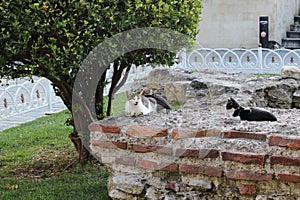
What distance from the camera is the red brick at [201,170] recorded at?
341cm

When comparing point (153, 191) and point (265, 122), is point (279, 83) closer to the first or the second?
point (265, 122)

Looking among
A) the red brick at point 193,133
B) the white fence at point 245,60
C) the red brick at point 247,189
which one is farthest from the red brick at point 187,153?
the white fence at point 245,60

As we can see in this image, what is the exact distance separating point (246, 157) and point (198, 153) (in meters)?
0.36

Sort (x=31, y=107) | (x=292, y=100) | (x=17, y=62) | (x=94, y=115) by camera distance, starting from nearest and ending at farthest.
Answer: (x=17, y=62), (x=94, y=115), (x=292, y=100), (x=31, y=107)

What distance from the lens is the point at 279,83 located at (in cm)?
645

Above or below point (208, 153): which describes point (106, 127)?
above

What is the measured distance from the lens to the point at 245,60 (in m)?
12.2

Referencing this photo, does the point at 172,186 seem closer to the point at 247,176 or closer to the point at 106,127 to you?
the point at 247,176

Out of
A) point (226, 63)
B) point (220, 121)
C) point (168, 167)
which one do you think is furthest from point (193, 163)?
point (226, 63)

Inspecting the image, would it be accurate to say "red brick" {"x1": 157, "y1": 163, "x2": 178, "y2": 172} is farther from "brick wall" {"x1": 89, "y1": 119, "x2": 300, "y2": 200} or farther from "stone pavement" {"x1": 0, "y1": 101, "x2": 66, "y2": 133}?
"stone pavement" {"x1": 0, "y1": 101, "x2": 66, "y2": 133}

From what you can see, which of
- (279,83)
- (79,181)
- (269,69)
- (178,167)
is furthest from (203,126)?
(269,69)

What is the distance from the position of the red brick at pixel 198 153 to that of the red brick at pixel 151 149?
0.25 ft

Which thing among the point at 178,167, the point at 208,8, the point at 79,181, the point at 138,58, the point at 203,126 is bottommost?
the point at 79,181

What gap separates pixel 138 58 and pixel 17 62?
1.14 m
